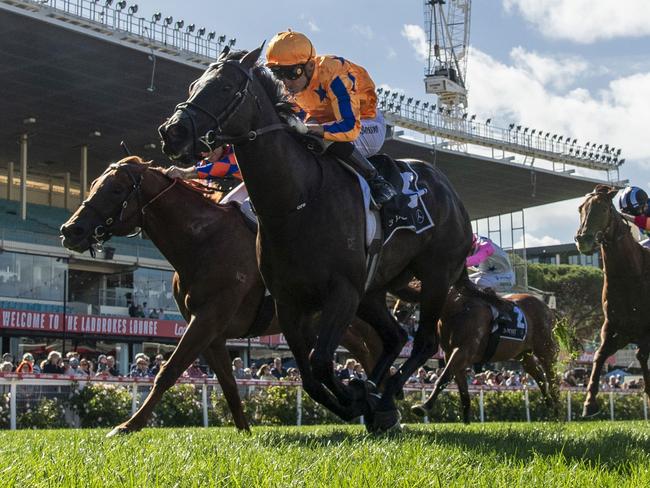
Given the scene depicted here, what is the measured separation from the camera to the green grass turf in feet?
10.1

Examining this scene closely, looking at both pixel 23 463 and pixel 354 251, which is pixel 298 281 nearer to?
pixel 354 251

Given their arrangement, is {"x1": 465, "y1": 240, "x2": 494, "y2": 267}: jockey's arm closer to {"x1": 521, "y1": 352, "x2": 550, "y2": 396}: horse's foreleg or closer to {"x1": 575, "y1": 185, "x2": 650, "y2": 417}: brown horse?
{"x1": 521, "y1": 352, "x2": 550, "y2": 396}: horse's foreleg

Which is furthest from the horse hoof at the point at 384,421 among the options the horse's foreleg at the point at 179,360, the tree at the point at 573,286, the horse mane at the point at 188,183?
the tree at the point at 573,286

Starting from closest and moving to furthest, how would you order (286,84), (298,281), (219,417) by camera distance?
(298,281) < (286,84) < (219,417)

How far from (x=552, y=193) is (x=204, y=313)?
48.2 meters

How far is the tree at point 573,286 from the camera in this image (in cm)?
6644

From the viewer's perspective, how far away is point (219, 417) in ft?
44.2

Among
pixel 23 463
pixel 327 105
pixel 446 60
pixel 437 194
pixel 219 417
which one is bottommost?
pixel 219 417

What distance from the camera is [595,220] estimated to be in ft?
30.3

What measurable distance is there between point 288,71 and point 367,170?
0.81 metres

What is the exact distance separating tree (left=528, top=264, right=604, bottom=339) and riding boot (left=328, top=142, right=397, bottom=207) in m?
62.1

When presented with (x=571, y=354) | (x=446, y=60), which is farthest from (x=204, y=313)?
(x=446, y=60)

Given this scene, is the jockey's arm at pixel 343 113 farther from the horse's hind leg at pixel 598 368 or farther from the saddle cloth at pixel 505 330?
the saddle cloth at pixel 505 330

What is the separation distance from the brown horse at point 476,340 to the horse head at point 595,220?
1.55m
